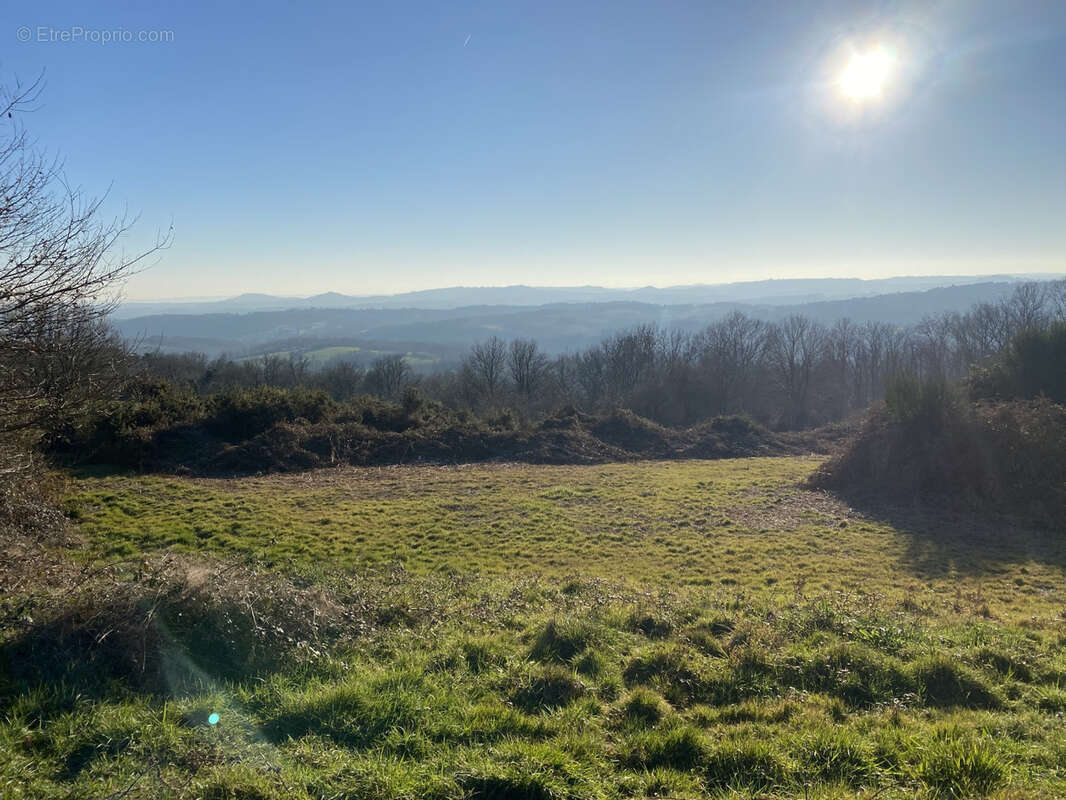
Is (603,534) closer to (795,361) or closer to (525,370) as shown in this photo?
(525,370)

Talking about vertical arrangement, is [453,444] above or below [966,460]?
below

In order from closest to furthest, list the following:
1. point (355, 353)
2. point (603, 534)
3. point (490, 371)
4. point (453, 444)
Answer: point (603, 534), point (453, 444), point (490, 371), point (355, 353)

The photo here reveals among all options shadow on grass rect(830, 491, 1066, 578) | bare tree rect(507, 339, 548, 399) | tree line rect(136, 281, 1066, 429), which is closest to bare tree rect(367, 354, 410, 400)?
tree line rect(136, 281, 1066, 429)

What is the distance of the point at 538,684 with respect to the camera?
4715mm

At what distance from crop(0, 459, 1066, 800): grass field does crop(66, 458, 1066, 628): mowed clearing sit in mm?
174

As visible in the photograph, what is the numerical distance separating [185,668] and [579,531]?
9.13 metres

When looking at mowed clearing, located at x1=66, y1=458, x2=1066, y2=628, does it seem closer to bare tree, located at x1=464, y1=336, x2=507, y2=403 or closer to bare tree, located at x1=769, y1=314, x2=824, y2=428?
bare tree, located at x1=464, y1=336, x2=507, y2=403

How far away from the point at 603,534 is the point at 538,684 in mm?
8042

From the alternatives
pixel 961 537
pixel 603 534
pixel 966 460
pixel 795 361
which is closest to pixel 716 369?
pixel 795 361

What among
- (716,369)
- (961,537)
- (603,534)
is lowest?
(961,537)

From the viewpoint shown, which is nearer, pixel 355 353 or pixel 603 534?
pixel 603 534

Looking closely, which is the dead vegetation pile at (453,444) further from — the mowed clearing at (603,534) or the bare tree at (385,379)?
the bare tree at (385,379)

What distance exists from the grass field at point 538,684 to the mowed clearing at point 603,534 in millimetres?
174

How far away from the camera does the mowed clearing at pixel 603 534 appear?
951cm
